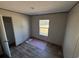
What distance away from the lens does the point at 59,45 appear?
133 inches

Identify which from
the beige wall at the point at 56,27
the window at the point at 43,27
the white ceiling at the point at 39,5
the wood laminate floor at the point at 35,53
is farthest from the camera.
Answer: the window at the point at 43,27

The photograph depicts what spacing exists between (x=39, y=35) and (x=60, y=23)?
6.53ft

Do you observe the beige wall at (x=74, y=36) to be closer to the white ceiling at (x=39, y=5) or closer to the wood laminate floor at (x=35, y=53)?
the white ceiling at (x=39, y=5)

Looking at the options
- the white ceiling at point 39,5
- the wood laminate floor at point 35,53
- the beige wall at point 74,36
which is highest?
the white ceiling at point 39,5

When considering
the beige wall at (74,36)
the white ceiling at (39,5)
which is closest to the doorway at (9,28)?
the white ceiling at (39,5)

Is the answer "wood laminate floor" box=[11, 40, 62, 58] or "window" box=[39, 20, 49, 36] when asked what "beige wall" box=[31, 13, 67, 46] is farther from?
"wood laminate floor" box=[11, 40, 62, 58]

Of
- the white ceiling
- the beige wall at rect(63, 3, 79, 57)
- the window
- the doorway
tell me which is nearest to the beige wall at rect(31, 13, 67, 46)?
the window

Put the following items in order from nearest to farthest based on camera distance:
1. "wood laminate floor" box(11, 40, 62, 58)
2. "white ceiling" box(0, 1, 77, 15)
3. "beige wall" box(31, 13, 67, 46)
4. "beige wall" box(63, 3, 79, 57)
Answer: "beige wall" box(63, 3, 79, 57) → "white ceiling" box(0, 1, 77, 15) → "wood laminate floor" box(11, 40, 62, 58) → "beige wall" box(31, 13, 67, 46)

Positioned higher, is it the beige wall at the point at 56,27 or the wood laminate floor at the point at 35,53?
the beige wall at the point at 56,27

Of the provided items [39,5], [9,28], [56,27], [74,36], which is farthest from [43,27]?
[74,36]

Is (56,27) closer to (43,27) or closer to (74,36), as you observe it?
(43,27)

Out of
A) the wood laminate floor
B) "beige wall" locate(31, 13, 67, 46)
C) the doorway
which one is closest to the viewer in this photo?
the wood laminate floor

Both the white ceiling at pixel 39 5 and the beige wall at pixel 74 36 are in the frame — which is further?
the white ceiling at pixel 39 5

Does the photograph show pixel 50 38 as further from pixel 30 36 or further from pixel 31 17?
pixel 31 17
